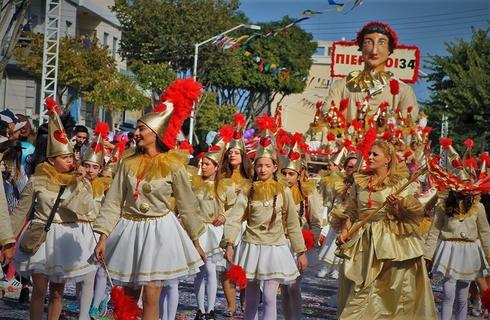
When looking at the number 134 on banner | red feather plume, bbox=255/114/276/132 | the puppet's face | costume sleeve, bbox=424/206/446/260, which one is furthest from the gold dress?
the number 134 on banner

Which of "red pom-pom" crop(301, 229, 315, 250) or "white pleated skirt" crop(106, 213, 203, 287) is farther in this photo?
"red pom-pom" crop(301, 229, 315, 250)

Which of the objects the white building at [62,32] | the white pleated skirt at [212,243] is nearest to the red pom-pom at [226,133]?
the white pleated skirt at [212,243]

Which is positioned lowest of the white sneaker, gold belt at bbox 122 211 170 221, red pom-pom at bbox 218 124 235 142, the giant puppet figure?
the white sneaker

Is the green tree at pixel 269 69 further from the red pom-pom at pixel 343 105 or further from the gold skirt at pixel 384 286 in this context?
the gold skirt at pixel 384 286

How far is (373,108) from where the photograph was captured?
59.9 ft

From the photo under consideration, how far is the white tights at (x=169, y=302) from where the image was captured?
30.6 ft

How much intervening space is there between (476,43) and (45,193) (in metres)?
31.8

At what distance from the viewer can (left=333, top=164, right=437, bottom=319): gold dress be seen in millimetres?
9492

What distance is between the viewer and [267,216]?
384 inches

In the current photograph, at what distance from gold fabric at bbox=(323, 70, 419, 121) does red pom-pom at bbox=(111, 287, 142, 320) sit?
10.9m

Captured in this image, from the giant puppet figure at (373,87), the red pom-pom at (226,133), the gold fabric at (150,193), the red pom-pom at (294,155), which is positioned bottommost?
the gold fabric at (150,193)

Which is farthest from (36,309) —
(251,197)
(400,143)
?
(400,143)

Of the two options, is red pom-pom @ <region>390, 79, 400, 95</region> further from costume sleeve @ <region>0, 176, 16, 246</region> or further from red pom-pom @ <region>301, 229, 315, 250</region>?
costume sleeve @ <region>0, 176, 16, 246</region>

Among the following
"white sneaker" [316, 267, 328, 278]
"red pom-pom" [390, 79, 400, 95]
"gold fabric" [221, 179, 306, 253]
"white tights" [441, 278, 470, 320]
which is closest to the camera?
"gold fabric" [221, 179, 306, 253]
